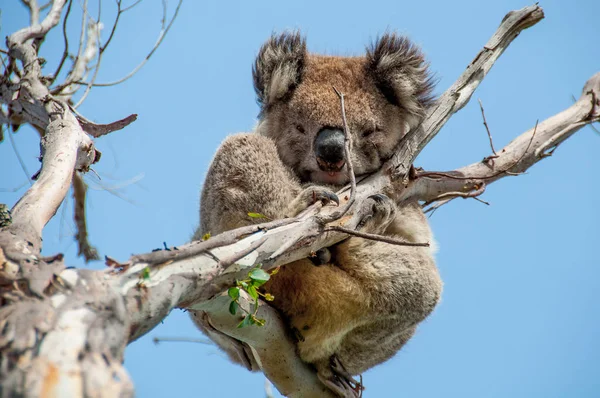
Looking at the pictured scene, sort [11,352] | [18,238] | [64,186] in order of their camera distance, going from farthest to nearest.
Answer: [64,186], [18,238], [11,352]

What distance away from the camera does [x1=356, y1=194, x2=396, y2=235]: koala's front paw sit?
3172 mm

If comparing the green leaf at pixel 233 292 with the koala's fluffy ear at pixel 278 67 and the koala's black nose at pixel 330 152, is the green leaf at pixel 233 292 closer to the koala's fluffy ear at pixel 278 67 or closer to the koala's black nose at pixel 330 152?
the koala's black nose at pixel 330 152

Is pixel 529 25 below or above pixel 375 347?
above

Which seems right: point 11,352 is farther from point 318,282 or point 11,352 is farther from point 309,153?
point 309,153

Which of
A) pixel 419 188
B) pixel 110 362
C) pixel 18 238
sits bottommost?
pixel 110 362

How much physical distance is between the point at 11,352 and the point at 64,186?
4.44 ft

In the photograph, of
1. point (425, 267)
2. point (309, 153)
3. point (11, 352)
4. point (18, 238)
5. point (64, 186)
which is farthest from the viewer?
point (309, 153)

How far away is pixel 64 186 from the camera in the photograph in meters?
2.68

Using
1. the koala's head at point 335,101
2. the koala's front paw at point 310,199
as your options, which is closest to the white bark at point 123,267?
the koala's front paw at point 310,199

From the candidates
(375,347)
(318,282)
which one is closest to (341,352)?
(375,347)

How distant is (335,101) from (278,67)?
1.63 feet

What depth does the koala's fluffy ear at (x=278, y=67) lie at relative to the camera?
13.6ft

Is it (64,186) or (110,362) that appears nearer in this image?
(110,362)

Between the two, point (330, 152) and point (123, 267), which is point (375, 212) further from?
point (123, 267)
